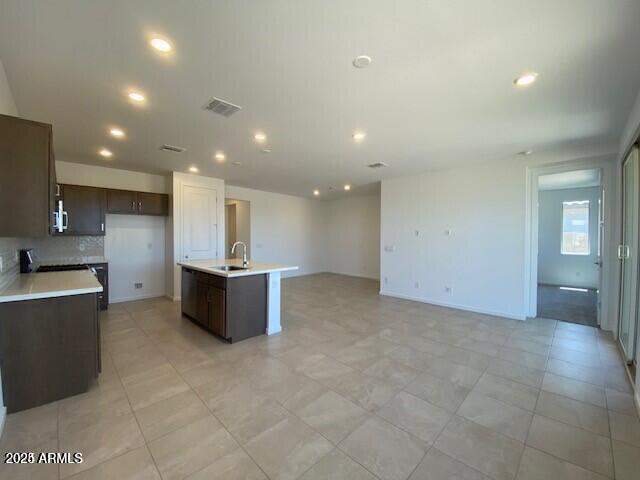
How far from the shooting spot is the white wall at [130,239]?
5.30 meters

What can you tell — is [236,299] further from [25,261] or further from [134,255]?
[134,255]

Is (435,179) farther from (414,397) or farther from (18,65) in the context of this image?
(18,65)

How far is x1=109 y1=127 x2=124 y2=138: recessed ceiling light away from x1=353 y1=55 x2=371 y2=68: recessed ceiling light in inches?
124

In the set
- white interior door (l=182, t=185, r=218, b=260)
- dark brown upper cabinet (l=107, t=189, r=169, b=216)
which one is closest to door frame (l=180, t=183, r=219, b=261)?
white interior door (l=182, t=185, r=218, b=260)

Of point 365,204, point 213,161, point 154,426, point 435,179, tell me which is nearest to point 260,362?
point 154,426

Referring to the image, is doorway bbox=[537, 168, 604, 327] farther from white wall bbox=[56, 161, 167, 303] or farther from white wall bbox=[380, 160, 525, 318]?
white wall bbox=[56, 161, 167, 303]

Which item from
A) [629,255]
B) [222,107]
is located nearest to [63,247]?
[222,107]

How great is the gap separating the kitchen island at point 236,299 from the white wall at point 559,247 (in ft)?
25.5

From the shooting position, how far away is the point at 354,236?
365 inches

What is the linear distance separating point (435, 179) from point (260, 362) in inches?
183

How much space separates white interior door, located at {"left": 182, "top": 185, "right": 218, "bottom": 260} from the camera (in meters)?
5.84

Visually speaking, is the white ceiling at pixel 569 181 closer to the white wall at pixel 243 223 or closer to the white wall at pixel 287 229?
the white wall at pixel 287 229

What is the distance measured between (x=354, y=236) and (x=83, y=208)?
6.99m

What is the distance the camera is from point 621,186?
12.0 feet
